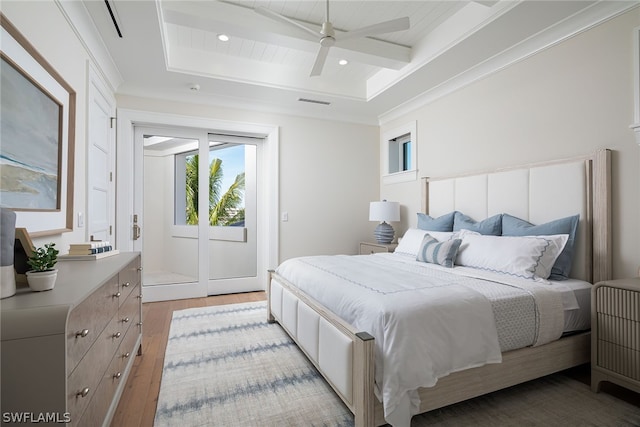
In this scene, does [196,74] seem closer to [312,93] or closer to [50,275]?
[312,93]

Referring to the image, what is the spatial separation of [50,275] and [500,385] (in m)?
2.22

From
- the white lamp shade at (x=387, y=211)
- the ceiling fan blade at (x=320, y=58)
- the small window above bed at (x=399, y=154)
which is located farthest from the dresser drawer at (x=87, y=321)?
the small window above bed at (x=399, y=154)

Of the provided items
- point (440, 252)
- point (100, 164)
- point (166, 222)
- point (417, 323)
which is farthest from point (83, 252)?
point (440, 252)

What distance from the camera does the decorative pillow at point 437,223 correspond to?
11.1ft

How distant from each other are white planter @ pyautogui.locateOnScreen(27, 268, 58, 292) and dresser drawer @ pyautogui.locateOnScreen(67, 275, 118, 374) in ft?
0.43

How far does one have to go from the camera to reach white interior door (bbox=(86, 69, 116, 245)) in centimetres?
267

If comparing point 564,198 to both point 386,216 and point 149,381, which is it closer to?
point 386,216

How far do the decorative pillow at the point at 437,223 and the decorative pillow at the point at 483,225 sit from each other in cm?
12

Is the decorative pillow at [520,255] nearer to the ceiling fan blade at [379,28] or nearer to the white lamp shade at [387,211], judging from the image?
the white lamp shade at [387,211]

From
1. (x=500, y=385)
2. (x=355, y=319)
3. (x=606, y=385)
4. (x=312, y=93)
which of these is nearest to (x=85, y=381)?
(x=355, y=319)

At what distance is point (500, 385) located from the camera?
1785 millimetres

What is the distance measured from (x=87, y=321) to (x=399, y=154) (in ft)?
14.3

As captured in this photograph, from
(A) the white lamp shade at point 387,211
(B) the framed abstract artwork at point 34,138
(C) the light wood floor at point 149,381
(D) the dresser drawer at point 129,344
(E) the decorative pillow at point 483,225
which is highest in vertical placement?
(B) the framed abstract artwork at point 34,138

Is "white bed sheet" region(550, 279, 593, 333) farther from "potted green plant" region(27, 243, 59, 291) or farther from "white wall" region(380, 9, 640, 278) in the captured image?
"potted green plant" region(27, 243, 59, 291)
